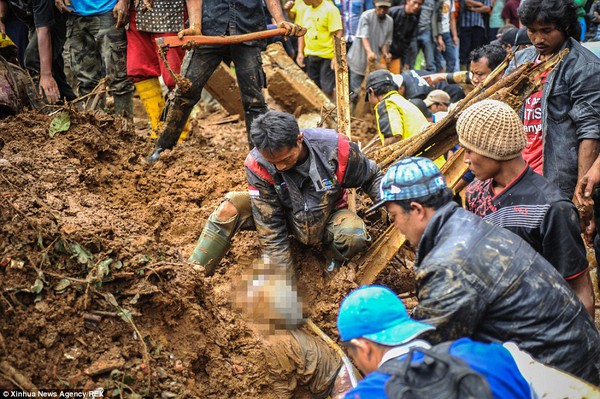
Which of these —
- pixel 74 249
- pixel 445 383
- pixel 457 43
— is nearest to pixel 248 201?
pixel 74 249

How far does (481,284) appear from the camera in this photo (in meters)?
2.70

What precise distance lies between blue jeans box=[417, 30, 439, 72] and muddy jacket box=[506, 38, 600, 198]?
6952 mm

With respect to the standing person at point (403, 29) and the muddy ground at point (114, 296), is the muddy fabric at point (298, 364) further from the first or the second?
the standing person at point (403, 29)

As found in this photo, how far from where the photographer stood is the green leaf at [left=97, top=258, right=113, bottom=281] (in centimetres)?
357

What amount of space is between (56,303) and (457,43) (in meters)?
9.62

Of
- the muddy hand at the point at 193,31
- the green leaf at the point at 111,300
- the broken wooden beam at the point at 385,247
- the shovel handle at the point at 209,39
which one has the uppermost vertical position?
the muddy hand at the point at 193,31

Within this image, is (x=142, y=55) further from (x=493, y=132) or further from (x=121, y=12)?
(x=493, y=132)

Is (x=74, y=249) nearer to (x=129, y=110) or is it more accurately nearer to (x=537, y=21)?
(x=537, y=21)

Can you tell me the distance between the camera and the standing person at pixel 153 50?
6.61 meters

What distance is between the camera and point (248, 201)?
471 cm

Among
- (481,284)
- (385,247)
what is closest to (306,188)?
(385,247)

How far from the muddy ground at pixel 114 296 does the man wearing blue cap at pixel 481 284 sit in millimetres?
1489

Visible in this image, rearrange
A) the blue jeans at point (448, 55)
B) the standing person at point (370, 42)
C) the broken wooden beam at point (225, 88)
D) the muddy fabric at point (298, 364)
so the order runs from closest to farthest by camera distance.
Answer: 1. the muddy fabric at point (298, 364)
2. the broken wooden beam at point (225, 88)
3. the standing person at point (370, 42)
4. the blue jeans at point (448, 55)

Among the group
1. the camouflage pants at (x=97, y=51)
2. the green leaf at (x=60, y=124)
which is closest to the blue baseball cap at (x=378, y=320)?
the green leaf at (x=60, y=124)
